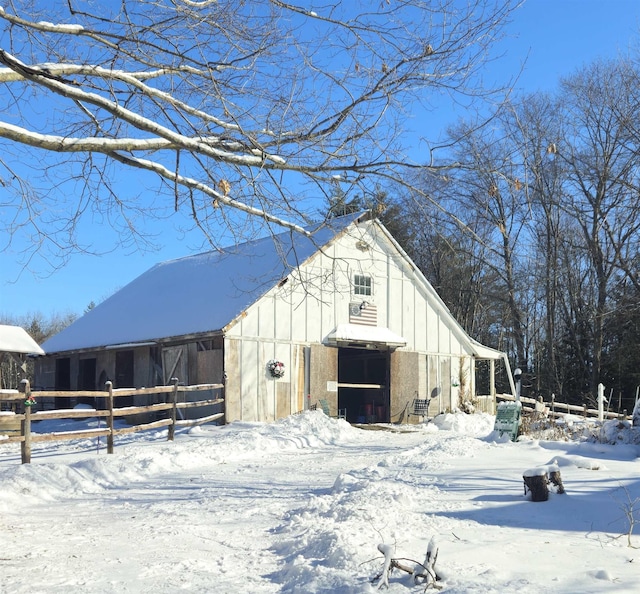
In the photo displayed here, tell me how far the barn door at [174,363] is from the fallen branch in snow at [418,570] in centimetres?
1595

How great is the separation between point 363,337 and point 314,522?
14.8m

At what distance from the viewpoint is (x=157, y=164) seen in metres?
7.47

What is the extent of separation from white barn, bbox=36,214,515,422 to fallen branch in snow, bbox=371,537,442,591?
12642 mm

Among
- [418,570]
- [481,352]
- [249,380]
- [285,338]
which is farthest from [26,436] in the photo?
[481,352]

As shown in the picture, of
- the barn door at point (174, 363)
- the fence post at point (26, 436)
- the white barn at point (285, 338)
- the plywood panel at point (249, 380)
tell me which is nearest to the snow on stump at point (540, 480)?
the fence post at point (26, 436)

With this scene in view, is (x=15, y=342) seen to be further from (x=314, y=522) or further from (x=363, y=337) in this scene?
(x=314, y=522)

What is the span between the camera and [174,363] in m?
21.0

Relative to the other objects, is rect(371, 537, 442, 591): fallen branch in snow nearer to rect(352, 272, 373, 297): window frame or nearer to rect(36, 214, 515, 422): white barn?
rect(36, 214, 515, 422): white barn

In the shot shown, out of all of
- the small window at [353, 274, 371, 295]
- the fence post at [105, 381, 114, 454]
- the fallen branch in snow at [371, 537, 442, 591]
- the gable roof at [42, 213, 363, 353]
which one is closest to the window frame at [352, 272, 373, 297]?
the small window at [353, 274, 371, 295]

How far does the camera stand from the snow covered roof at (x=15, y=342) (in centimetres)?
2336

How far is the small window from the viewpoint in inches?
883

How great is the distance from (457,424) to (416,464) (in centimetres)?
1124

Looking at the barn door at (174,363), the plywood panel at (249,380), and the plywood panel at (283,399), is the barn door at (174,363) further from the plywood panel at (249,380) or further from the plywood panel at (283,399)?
the plywood panel at (283,399)

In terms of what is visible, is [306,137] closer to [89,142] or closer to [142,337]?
[89,142]
